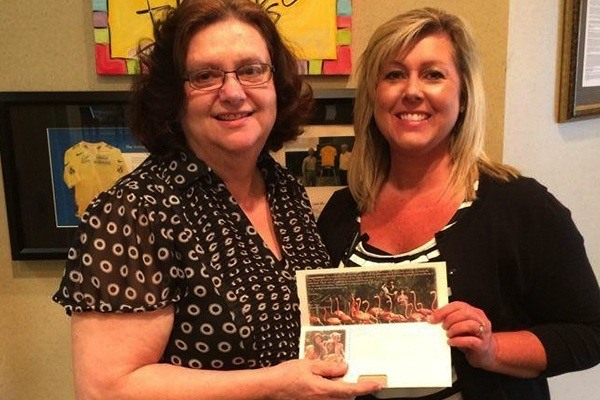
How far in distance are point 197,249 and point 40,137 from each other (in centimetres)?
80

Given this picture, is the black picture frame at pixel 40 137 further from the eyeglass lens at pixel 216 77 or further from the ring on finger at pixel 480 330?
the ring on finger at pixel 480 330

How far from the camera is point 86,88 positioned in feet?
4.92

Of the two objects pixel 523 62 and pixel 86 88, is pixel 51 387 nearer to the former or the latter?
pixel 86 88

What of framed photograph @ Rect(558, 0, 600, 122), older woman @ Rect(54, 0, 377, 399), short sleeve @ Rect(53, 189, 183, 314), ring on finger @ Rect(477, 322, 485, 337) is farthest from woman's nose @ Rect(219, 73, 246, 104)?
framed photograph @ Rect(558, 0, 600, 122)

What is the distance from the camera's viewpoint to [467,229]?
1169mm

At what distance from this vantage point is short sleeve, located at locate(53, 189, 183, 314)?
0.92 metres

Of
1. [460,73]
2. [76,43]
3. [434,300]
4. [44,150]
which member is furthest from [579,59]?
[44,150]

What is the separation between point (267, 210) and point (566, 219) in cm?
67

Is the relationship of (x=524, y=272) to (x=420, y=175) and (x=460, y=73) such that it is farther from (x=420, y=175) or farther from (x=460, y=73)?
(x=460, y=73)

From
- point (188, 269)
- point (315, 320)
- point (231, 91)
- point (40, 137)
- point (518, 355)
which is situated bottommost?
point (518, 355)

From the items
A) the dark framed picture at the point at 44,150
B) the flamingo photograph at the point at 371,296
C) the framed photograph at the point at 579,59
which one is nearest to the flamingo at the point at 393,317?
the flamingo photograph at the point at 371,296

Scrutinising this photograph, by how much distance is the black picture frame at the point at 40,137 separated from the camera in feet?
4.88

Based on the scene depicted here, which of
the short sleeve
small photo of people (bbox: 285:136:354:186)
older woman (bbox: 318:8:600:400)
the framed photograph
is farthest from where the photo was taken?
the framed photograph

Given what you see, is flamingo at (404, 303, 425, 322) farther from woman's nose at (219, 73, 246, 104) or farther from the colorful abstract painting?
the colorful abstract painting
